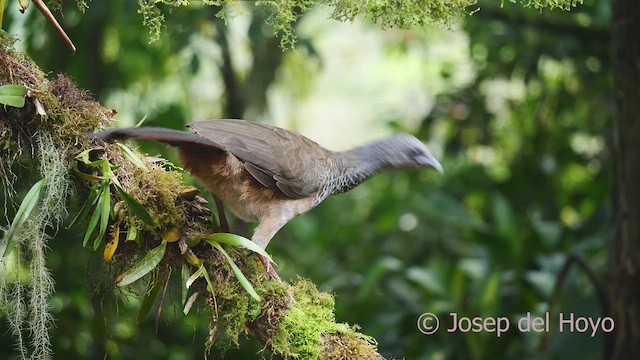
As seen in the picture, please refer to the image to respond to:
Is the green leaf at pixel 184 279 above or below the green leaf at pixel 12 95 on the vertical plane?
below

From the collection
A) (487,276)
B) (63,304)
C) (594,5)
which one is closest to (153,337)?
(63,304)

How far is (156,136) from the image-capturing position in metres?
1.91

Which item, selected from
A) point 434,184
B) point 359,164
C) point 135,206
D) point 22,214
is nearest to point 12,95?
point 22,214

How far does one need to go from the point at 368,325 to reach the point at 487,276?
78 cm

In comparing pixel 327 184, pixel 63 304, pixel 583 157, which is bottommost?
pixel 63 304

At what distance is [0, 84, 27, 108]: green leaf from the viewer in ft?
6.20

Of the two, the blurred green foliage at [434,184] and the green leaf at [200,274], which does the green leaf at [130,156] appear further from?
the blurred green foliage at [434,184]

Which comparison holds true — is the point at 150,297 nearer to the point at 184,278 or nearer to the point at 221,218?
the point at 184,278

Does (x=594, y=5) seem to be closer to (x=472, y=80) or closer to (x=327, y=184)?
(x=472, y=80)

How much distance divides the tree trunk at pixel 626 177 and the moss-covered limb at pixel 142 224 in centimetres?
174

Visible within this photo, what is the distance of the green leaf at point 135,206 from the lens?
197 centimetres

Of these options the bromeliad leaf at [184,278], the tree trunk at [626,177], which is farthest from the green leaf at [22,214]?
the tree trunk at [626,177]

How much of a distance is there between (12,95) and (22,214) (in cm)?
29

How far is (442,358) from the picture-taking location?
4.43 metres
